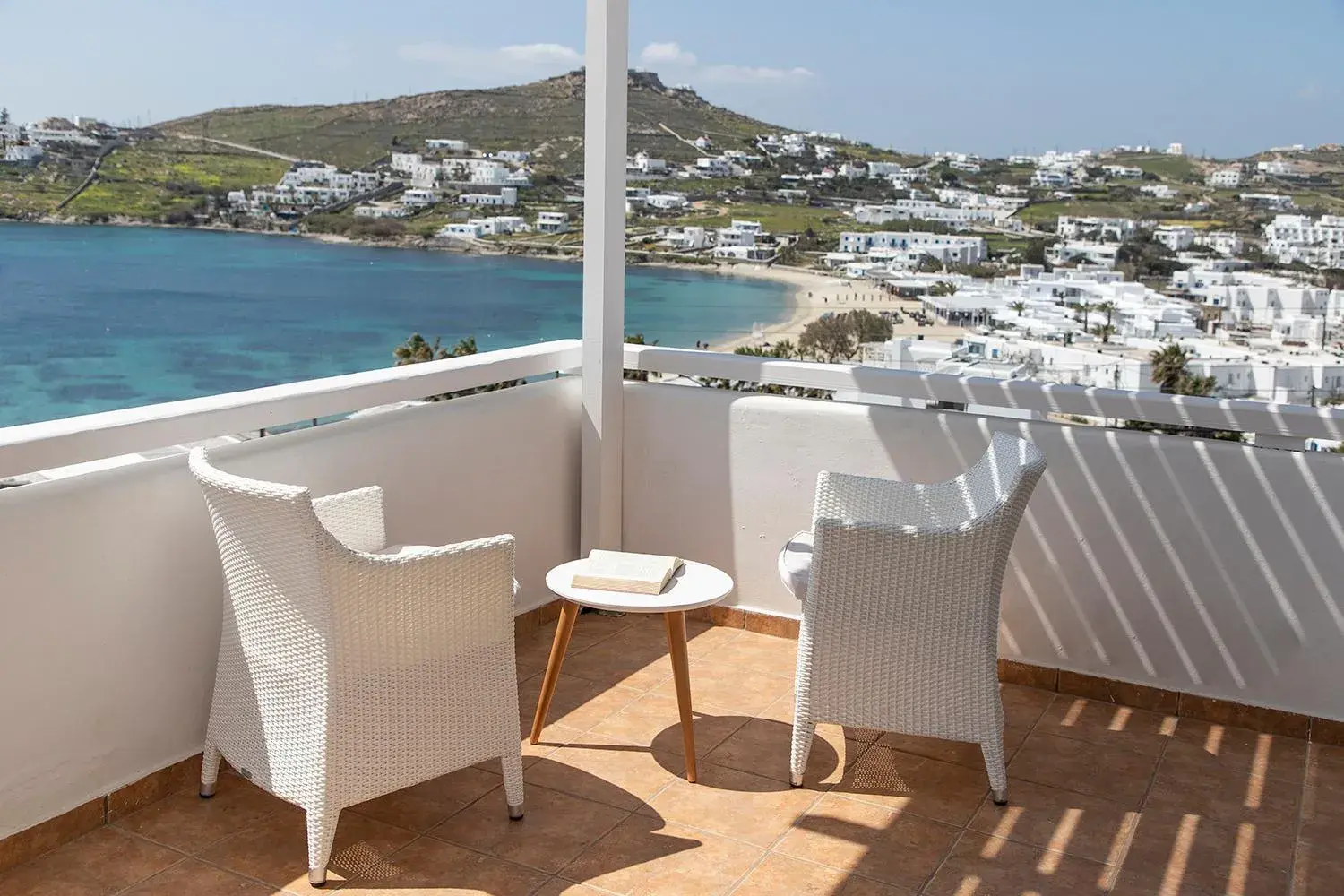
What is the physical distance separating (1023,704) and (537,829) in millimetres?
1649

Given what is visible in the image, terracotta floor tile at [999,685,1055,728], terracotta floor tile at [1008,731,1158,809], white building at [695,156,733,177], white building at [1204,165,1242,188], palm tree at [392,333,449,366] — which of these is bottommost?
terracotta floor tile at [999,685,1055,728]

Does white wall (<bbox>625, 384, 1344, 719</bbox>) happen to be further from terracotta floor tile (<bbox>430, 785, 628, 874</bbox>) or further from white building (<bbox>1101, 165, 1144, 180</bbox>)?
terracotta floor tile (<bbox>430, 785, 628, 874</bbox>)

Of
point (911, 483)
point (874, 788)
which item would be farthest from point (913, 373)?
point (874, 788)

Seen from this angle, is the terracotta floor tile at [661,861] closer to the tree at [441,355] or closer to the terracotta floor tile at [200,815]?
the terracotta floor tile at [200,815]

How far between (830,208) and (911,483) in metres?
1.52

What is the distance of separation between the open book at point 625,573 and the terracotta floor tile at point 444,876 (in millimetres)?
719

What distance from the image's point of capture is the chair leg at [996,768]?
2.94 metres

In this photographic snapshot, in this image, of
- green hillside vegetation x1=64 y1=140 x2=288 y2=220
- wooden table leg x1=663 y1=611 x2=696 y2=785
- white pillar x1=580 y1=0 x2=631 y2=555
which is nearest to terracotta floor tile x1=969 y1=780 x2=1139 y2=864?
wooden table leg x1=663 y1=611 x2=696 y2=785

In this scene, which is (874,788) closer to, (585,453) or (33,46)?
(585,453)

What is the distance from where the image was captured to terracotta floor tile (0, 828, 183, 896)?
242 cm

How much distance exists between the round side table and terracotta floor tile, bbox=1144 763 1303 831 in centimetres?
119

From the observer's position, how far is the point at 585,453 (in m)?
4.25

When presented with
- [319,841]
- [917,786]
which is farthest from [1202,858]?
[319,841]

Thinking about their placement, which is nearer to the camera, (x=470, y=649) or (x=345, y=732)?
(x=345, y=732)
